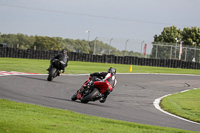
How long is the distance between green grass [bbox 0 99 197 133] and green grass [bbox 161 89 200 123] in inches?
130

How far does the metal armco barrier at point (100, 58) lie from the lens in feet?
122

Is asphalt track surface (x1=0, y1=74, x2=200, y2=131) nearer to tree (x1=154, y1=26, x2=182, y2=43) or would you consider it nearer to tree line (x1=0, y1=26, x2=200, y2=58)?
tree line (x1=0, y1=26, x2=200, y2=58)

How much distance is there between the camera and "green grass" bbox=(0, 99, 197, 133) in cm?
660

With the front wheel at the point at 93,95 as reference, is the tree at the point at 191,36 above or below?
above

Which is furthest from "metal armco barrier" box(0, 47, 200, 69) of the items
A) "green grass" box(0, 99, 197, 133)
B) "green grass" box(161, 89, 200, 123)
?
"green grass" box(0, 99, 197, 133)

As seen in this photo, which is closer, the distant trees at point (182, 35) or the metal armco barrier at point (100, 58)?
the metal armco barrier at point (100, 58)

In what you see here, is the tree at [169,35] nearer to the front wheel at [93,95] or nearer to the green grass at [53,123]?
the front wheel at [93,95]

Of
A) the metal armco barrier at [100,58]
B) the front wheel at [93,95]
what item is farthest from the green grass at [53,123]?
the metal armco barrier at [100,58]

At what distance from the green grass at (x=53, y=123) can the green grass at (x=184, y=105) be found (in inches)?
130

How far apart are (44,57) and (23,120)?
104ft

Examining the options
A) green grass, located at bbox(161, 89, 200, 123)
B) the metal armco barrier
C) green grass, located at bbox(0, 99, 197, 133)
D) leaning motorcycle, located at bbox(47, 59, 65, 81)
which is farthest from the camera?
the metal armco barrier

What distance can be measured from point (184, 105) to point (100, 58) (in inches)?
1061

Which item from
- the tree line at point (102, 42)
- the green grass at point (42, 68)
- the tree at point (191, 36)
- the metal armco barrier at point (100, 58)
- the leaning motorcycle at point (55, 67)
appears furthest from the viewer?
the tree at point (191, 36)

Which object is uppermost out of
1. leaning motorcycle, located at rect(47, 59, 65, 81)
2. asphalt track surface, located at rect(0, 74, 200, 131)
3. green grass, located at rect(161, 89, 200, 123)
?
leaning motorcycle, located at rect(47, 59, 65, 81)
